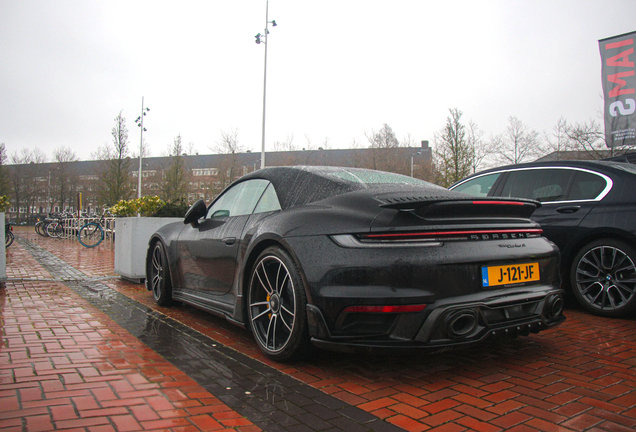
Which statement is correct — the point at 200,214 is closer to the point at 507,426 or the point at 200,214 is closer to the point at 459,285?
the point at 459,285

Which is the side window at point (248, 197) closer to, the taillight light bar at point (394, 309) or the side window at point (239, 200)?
the side window at point (239, 200)

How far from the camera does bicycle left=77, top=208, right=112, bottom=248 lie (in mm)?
15762

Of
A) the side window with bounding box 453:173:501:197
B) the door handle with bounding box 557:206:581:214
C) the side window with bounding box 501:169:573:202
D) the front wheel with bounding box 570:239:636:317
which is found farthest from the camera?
the side window with bounding box 453:173:501:197

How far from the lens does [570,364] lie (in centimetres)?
303

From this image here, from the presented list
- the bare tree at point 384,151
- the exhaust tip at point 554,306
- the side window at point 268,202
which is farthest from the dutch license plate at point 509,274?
the bare tree at point 384,151

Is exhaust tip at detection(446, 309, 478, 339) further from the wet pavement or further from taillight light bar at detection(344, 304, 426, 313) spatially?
the wet pavement

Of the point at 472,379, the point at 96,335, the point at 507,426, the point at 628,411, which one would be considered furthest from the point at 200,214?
the point at 628,411

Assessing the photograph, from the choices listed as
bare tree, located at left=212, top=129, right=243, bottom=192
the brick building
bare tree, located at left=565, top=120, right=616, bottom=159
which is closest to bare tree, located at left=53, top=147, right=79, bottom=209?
the brick building

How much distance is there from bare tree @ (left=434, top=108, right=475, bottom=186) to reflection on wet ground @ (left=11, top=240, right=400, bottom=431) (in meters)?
24.5

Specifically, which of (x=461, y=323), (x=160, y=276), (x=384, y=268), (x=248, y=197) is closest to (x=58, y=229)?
(x=160, y=276)

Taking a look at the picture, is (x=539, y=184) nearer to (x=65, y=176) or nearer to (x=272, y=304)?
(x=272, y=304)

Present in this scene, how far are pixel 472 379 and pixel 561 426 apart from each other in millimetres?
691

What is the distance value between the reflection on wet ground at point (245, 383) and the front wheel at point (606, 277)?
3.04 meters

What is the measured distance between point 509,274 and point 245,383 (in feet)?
5.53
